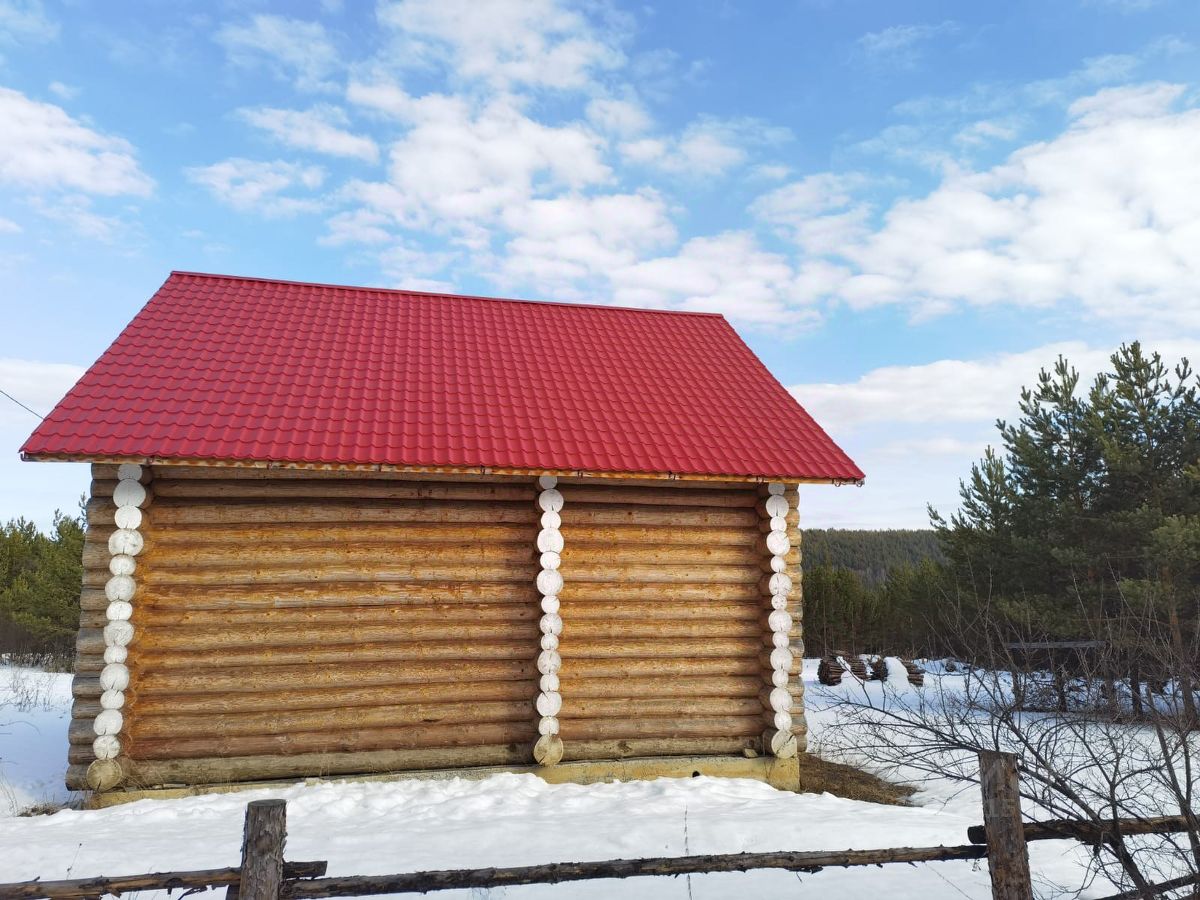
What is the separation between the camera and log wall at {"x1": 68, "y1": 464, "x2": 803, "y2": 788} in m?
7.34

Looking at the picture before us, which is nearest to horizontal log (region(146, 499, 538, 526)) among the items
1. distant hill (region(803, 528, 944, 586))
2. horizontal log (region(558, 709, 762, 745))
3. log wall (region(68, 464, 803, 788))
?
log wall (region(68, 464, 803, 788))

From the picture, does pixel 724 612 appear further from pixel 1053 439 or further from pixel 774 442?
pixel 1053 439

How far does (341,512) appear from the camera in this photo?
7.75 metres

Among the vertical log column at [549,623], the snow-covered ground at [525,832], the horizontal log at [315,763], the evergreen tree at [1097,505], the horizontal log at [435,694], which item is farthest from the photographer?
the evergreen tree at [1097,505]

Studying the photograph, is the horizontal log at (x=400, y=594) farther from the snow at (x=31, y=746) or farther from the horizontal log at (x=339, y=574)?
the snow at (x=31, y=746)

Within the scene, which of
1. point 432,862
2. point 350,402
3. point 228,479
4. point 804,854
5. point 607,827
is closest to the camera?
point 804,854

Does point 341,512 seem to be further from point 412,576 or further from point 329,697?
point 329,697

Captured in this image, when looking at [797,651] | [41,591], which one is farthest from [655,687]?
[41,591]

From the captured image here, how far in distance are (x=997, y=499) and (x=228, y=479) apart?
54.1 ft

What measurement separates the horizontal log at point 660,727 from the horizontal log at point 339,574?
1.58 meters

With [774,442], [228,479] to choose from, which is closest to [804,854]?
[774,442]

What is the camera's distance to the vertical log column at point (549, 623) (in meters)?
7.70

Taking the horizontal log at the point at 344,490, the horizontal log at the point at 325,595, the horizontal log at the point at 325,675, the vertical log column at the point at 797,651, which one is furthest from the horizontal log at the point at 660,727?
the horizontal log at the point at 344,490

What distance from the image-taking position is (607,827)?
5.94 meters
